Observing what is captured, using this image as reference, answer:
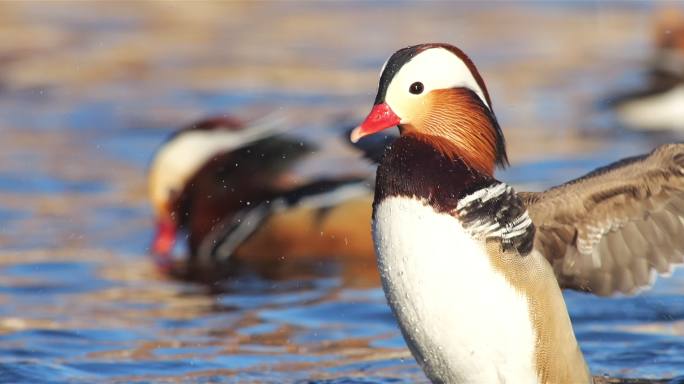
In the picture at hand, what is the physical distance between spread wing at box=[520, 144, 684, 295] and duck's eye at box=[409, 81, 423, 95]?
27.1 inches

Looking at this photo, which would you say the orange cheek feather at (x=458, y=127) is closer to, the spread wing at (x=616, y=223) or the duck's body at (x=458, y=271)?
the duck's body at (x=458, y=271)

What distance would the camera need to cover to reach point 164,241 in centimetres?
780

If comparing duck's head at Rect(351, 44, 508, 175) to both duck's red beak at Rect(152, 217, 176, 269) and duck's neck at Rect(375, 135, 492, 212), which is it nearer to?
duck's neck at Rect(375, 135, 492, 212)

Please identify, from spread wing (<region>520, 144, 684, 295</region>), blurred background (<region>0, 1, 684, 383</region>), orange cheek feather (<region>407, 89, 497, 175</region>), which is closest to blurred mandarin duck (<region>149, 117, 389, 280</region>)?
blurred background (<region>0, 1, 684, 383</region>)

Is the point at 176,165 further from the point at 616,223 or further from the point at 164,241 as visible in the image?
the point at 616,223

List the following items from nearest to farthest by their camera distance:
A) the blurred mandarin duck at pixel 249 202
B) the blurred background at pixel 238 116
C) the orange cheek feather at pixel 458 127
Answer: the orange cheek feather at pixel 458 127 → the blurred background at pixel 238 116 → the blurred mandarin duck at pixel 249 202

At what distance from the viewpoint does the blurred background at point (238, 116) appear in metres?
6.02

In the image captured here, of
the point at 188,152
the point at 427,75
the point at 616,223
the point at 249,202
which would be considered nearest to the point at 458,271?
the point at 427,75

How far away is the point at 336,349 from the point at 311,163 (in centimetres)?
402

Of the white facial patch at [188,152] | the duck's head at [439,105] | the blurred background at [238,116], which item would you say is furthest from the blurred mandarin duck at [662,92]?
the duck's head at [439,105]

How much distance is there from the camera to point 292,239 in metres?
7.60

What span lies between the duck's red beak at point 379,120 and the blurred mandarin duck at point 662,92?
7283mm

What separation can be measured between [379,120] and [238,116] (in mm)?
7301

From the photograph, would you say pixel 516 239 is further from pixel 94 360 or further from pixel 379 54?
pixel 379 54
